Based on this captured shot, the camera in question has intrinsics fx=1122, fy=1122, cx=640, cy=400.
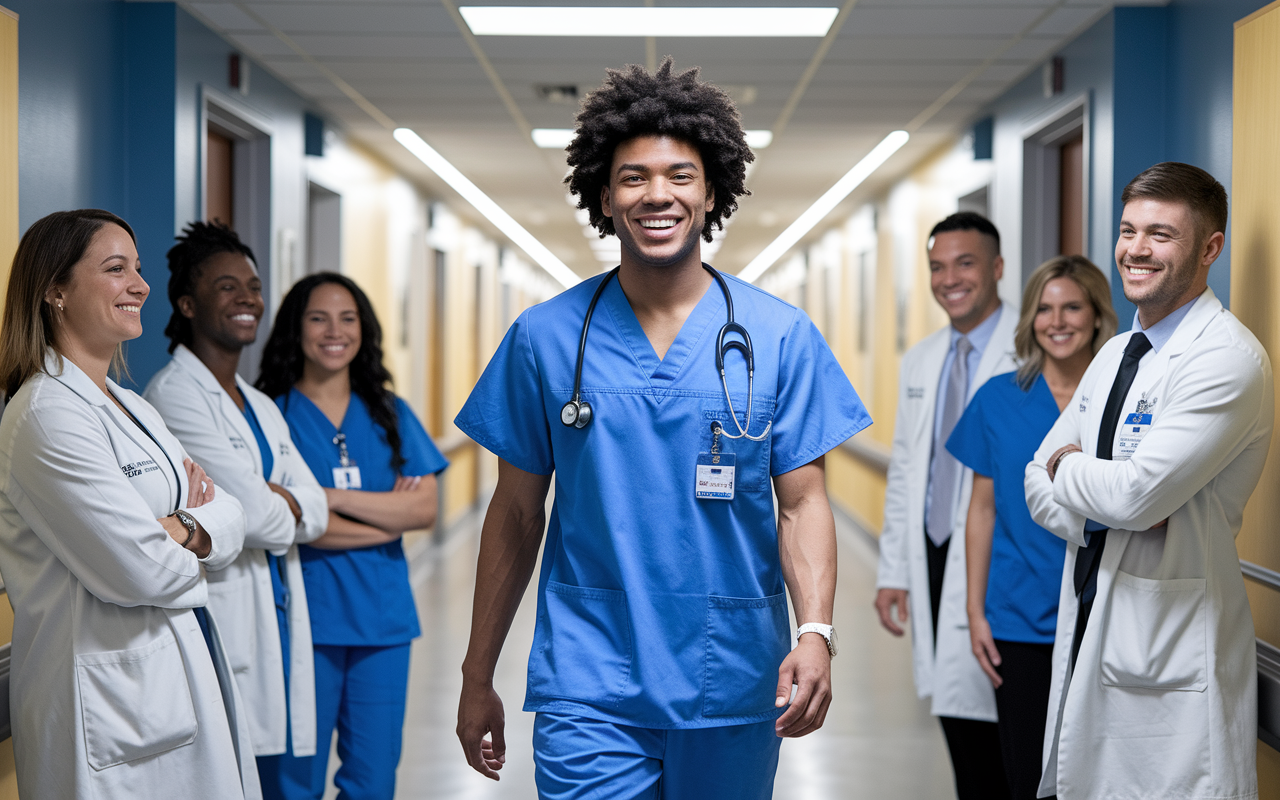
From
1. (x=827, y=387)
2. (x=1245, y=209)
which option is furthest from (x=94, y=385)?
(x=1245, y=209)

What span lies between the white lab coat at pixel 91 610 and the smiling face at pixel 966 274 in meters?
2.19

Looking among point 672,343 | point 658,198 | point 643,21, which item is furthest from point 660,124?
point 643,21

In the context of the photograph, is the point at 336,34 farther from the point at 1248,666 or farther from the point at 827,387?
the point at 1248,666

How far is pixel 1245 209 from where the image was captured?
2.70 metres

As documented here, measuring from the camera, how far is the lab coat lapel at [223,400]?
2.70 m

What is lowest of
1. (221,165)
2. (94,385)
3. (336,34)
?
(94,385)

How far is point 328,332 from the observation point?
2.98 metres

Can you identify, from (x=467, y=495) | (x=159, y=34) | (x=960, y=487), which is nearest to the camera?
(x=960, y=487)

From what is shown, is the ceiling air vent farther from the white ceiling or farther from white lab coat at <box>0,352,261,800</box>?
white lab coat at <box>0,352,261,800</box>

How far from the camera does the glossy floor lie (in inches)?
144

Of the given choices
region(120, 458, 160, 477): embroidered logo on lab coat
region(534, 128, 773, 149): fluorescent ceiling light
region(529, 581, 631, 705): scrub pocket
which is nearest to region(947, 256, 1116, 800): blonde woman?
region(529, 581, 631, 705): scrub pocket

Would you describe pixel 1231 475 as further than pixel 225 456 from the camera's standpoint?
No

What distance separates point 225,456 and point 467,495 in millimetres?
7944

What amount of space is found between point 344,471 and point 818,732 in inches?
84.0
